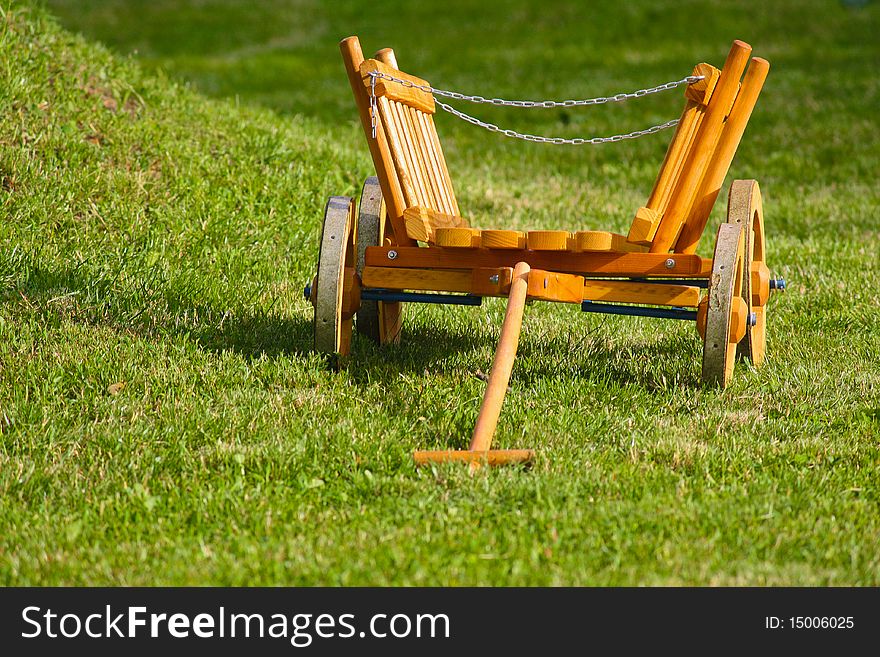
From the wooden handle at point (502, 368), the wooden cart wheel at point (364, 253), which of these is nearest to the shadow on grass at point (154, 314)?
the wooden cart wheel at point (364, 253)

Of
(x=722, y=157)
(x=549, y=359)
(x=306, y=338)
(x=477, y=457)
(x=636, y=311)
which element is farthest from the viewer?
(x=306, y=338)

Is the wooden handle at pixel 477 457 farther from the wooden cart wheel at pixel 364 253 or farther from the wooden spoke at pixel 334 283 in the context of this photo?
the wooden cart wheel at pixel 364 253

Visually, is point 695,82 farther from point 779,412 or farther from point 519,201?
point 519,201

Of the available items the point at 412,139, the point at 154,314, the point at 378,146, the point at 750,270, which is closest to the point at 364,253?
the point at 378,146

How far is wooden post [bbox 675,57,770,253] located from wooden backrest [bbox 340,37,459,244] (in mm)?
1175

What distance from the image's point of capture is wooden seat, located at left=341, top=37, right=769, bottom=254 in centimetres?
462

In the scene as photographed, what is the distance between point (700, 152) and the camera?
479cm

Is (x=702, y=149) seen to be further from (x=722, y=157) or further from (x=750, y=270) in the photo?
(x=750, y=270)

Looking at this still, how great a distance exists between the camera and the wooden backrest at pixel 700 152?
188 inches

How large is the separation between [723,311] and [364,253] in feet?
5.20
